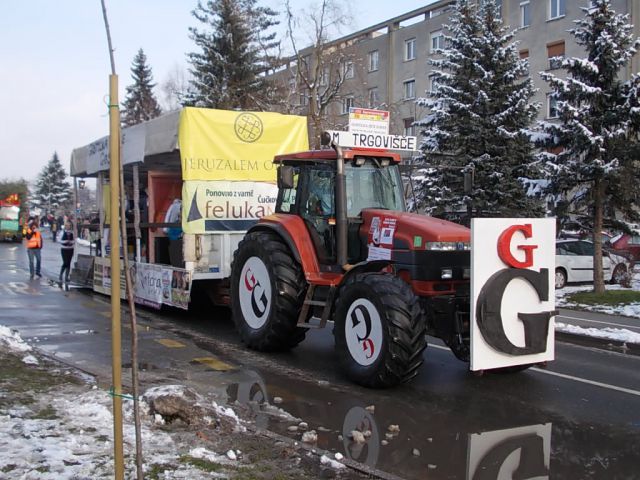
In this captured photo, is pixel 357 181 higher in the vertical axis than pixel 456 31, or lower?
lower

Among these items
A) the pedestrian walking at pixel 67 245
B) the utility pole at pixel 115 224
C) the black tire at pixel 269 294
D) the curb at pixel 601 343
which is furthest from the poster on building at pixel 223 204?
the pedestrian walking at pixel 67 245

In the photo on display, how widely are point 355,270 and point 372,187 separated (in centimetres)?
127

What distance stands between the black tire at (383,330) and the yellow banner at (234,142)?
4.16 meters

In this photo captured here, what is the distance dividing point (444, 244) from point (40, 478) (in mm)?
4402

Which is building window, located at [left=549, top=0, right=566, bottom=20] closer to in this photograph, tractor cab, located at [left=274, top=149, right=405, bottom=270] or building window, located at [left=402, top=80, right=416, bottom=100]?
building window, located at [left=402, top=80, right=416, bottom=100]

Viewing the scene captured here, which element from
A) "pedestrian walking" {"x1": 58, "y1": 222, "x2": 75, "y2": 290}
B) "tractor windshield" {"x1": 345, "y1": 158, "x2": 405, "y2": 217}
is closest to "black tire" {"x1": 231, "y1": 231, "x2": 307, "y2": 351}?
"tractor windshield" {"x1": 345, "y1": 158, "x2": 405, "y2": 217}

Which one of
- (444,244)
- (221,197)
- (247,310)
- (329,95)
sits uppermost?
(329,95)

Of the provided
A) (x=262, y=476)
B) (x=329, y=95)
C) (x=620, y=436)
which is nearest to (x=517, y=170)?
(x=329, y=95)

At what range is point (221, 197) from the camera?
10.3 meters

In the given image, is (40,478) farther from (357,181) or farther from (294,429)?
(357,181)

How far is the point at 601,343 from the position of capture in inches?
378

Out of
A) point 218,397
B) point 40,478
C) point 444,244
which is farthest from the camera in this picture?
point 444,244

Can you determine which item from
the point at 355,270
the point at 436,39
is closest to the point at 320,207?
Answer: the point at 355,270

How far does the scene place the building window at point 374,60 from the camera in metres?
46.5
